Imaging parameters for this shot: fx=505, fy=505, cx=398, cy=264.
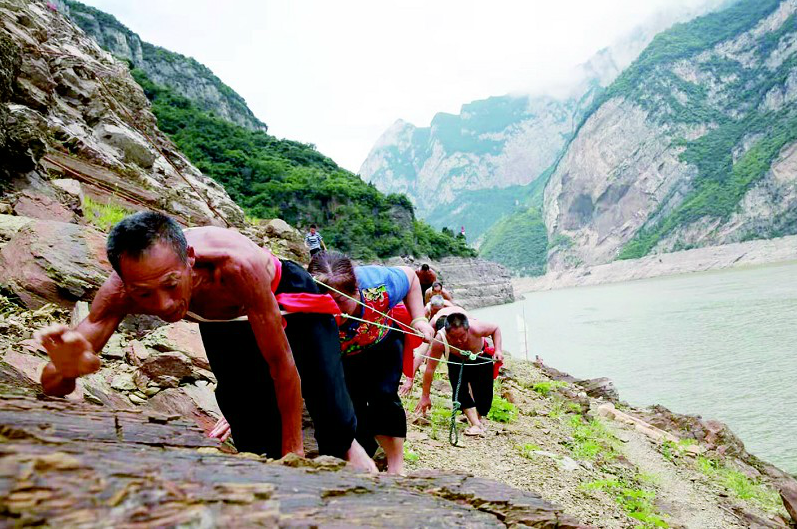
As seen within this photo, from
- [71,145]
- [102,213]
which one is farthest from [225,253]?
[71,145]

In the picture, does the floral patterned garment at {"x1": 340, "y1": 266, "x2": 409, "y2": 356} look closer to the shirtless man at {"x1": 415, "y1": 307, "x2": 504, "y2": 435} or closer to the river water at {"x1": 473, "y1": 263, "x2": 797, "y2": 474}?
the shirtless man at {"x1": 415, "y1": 307, "x2": 504, "y2": 435}

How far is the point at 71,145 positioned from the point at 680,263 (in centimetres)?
8668

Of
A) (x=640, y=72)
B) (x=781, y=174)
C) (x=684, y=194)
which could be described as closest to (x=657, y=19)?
(x=640, y=72)

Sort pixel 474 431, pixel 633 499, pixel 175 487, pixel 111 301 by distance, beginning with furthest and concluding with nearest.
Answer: pixel 474 431
pixel 633 499
pixel 111 301
pixel 175 487

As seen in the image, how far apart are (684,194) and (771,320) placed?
96112 mm

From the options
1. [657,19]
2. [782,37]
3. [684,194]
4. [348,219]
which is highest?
[657,19]

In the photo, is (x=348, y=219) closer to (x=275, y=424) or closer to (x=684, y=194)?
(x=275, y=424)

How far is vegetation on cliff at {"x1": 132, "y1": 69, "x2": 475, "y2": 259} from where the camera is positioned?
42206mm

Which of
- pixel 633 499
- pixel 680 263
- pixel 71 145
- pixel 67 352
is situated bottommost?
pixel 633 499

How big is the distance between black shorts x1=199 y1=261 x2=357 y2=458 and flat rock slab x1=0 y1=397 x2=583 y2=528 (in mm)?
601

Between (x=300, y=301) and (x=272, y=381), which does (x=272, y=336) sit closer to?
(x=300, y=301)

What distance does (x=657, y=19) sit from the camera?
195 metres

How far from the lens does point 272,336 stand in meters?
1.97

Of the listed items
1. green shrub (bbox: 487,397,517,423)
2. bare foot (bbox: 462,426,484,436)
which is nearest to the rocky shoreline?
green shrub (bbox: 487,397,517,423)
